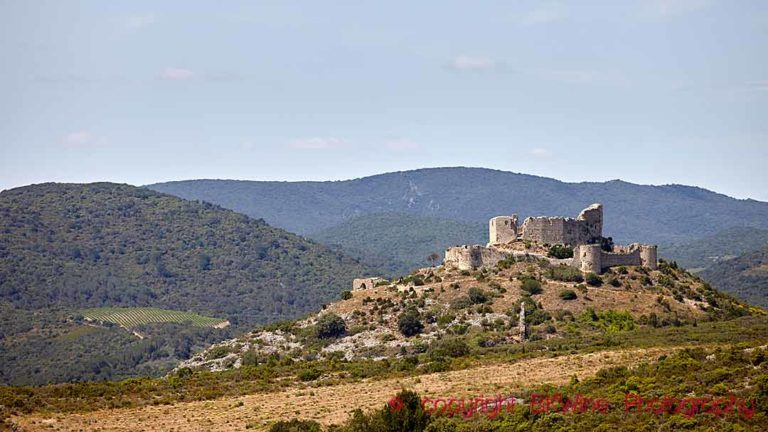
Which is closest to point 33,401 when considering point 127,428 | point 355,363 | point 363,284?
point 127,428

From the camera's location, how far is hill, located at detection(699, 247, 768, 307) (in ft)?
505

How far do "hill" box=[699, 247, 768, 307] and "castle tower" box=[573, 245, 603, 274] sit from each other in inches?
2703

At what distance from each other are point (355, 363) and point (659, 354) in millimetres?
19233

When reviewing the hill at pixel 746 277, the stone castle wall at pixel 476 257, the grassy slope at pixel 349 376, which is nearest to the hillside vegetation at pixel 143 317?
the hill at pixel 746 277

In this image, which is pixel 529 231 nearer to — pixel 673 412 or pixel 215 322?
pixel 673 412

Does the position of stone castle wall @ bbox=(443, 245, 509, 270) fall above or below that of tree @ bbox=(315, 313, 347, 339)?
above

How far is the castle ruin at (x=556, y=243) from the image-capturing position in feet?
264

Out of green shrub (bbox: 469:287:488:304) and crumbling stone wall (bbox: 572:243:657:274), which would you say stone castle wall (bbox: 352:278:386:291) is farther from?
crumbling stone wall (bbox: 572:243:657:274)

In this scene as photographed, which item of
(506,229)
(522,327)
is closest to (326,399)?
(522,327)

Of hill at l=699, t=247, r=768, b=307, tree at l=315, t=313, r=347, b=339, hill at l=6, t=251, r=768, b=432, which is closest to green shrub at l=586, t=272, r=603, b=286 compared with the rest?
hill at l=6, t=251, r=768, b=432

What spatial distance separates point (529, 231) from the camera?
84.8 m

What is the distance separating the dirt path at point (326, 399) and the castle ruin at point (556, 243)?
77.5 feet

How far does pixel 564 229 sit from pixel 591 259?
578 cm

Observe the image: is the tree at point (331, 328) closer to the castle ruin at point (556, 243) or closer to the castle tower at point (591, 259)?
the castle ruin at point (556, 243)
